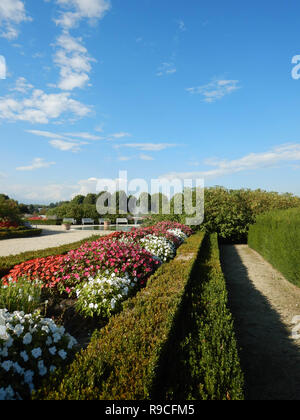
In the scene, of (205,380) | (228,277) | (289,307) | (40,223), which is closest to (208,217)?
(228,277)

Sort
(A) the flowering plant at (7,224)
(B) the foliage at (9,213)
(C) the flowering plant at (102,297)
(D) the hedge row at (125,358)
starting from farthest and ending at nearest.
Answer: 1. (B) the foliage at (9,213)
2. (A) the flowering plant at (7,224)
3. (C) the flowering plant at (102,297)
4. (D) the hedge row at (125,358)

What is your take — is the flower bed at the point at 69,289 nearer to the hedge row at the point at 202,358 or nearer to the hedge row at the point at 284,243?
the hedge row at the point at 202,358

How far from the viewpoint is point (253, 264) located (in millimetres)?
9297

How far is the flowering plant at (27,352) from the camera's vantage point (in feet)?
6.41

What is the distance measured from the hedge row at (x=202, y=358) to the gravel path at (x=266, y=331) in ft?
1.94

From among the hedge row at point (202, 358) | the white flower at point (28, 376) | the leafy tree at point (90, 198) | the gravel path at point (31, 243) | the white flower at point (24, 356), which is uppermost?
the leafy tree at point (90, 198)

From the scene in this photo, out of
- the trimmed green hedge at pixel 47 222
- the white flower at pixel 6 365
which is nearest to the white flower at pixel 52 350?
the white flower at pixel 6 365

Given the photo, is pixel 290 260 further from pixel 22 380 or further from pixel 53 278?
pixel 22 380

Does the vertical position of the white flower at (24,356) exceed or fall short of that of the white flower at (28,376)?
it exceeds it

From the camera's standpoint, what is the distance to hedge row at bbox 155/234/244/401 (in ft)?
7.08

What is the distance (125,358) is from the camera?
221 centimetres

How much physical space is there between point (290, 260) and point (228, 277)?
1.73 meters

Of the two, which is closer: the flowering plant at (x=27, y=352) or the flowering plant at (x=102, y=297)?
the flowering plant at (x=27, y=352)

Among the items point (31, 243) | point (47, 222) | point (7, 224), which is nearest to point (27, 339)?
point (31, 243)
